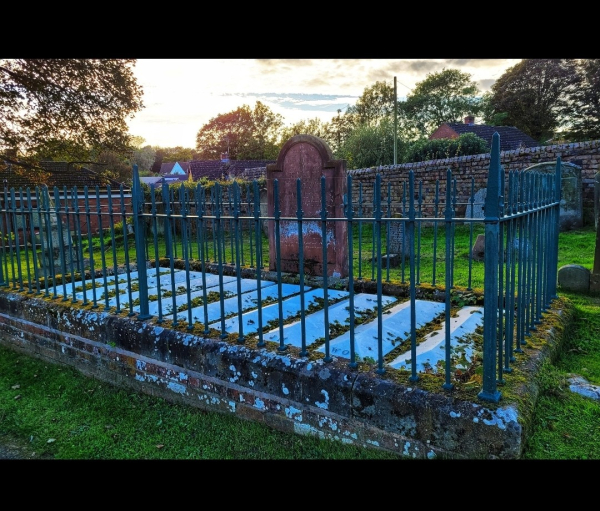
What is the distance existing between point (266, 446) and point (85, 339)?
242 cm

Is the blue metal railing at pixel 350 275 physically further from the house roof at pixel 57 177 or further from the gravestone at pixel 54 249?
the house roof at pixel 57 177

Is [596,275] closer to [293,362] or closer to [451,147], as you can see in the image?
[293,362]

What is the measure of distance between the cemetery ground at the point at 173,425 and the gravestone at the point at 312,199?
3058 mm

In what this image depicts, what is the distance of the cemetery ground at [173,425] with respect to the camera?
110 inches

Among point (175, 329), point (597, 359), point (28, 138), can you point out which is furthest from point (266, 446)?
point (28, 138)

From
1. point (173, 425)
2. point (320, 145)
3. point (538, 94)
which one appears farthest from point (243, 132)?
point (173, 425)

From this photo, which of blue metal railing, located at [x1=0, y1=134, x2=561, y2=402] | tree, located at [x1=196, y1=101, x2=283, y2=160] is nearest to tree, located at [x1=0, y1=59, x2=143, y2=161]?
blue metal railing, located at [x1=0, y1=134, x2=561, y2=402]

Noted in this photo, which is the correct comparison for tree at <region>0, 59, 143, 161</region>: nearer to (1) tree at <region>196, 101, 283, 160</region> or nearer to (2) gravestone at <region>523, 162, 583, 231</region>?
(2) gravestone at <region>523, 162, 583, 231</region>

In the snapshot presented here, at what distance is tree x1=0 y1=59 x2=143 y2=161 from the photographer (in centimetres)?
1319

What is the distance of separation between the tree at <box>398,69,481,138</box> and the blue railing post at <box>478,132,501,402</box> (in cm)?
4079

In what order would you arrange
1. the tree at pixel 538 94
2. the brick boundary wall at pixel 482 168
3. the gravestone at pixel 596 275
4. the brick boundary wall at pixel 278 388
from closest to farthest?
1. the brick boundary wall at pixel 278 388
2. the gravestone at pixel 596 275
3. the brick boundary wall at pixel 482 168
4. the tree at pixel 538 94

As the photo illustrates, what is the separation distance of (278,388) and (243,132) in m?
50.9

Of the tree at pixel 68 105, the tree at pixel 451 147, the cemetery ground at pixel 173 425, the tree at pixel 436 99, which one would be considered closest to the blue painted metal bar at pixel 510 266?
the cemetery ground at pixel 173 425

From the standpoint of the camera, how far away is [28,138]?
540 inches
